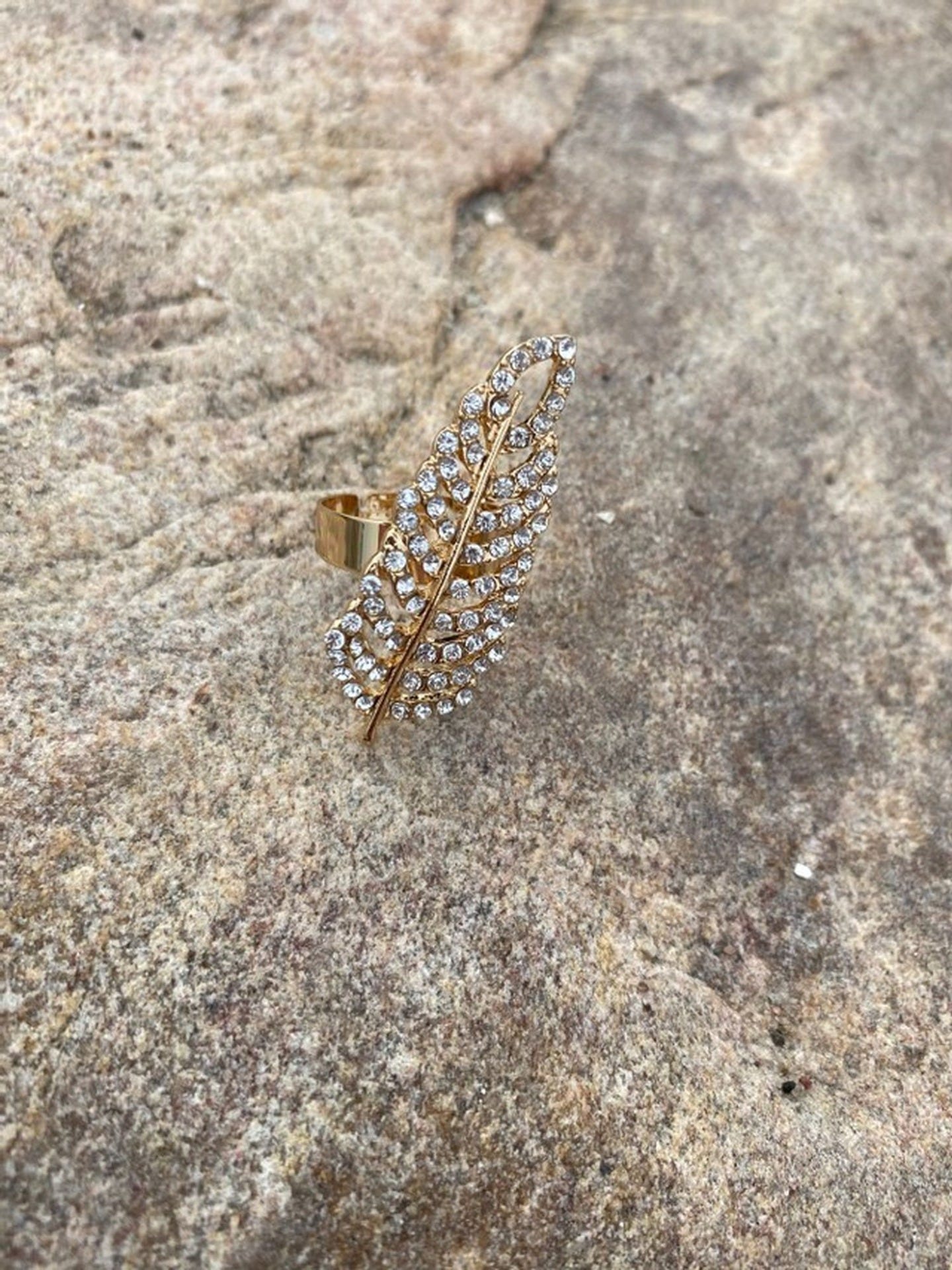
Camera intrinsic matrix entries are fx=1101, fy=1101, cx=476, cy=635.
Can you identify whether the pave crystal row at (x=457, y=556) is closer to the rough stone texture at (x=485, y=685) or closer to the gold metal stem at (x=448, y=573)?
the gold metal stem at (x=448, y=573)

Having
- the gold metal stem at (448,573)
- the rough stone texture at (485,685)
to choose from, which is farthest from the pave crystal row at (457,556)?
the rough stone texture at (485,685)

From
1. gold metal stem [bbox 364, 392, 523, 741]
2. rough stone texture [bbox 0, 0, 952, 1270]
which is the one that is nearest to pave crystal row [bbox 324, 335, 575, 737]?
gold metal stem [bbox 364, 392, 523, 741]

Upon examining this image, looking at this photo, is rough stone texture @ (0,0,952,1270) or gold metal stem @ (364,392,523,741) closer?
rough stone texture @ (0,0,952,1270)

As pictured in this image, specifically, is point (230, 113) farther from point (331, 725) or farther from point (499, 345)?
point (331, 725)

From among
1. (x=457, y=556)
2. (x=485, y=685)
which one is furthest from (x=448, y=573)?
(x=485, y=685)

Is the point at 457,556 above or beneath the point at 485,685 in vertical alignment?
above

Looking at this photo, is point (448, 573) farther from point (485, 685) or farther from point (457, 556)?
point (485, 685)

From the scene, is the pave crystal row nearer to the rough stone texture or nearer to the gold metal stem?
the gold metal stem

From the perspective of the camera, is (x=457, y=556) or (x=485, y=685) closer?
(x=457, y=556)
